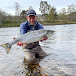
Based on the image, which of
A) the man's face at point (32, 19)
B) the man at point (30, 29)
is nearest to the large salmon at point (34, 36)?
the man at point (30, 29)

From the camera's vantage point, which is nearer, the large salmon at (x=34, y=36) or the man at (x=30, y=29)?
the large salmon at (x=34, y=36)

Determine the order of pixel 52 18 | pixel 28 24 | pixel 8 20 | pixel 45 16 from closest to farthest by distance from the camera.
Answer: pixel 28 24
pixel 8 20
pixel 52 18
pixel 45 16

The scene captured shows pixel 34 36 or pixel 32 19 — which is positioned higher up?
pixel 32 19

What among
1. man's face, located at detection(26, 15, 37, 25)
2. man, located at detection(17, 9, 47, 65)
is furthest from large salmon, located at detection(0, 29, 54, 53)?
man's face, located at detection(26, 15, 37, 25)

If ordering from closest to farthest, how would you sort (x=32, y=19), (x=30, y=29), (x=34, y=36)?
(x=34, y=36), (x=32, y=19), (x=30, y=29)

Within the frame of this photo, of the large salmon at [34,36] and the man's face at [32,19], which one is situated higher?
the man's face at [32,19]

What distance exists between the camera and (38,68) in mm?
4430

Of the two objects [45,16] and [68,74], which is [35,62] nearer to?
[68,74]

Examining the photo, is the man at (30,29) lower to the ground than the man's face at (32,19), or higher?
lower

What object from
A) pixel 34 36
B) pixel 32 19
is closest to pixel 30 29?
pixel 32 19

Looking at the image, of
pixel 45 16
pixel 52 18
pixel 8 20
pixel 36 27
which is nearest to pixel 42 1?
pixel 45 16

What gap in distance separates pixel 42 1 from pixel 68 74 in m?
77.8

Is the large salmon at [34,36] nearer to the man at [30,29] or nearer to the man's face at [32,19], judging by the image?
the man at [30,29]

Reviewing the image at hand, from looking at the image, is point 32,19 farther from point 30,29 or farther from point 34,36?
point 34,36
